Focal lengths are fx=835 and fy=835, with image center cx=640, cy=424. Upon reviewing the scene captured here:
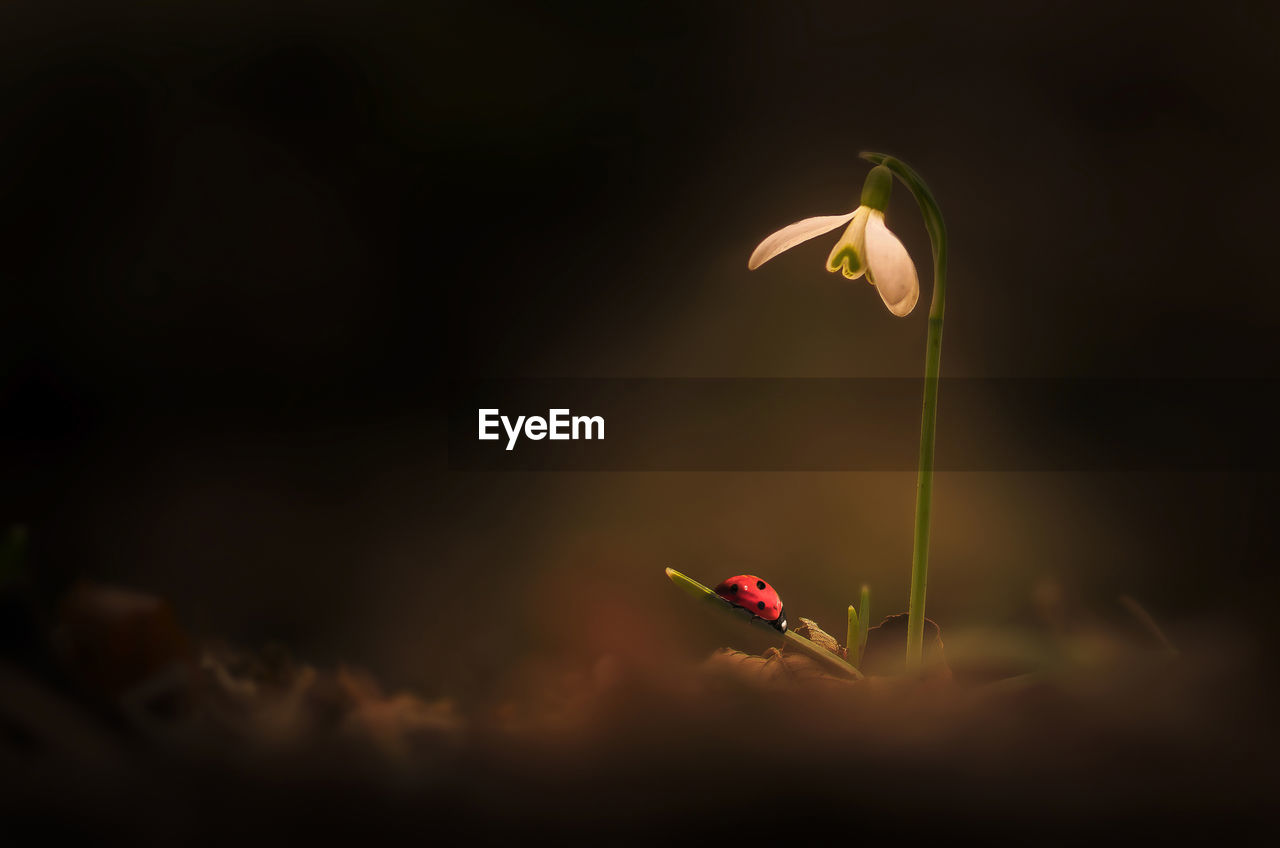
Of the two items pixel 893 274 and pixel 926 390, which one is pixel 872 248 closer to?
pixel 893 274

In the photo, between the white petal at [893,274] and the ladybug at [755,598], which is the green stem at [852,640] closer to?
the ladybug at [755,598]

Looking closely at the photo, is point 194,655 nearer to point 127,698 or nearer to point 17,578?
point 127,698

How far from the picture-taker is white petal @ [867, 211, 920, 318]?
657mm

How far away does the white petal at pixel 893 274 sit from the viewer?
0.66m

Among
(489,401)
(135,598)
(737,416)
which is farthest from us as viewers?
(737,416)

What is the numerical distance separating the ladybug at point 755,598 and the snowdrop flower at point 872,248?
0.27 m

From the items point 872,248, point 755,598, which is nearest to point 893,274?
point 872,248

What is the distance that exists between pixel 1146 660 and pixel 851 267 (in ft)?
1.24

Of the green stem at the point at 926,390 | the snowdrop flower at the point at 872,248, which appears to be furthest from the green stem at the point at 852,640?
the snowdrop flower at the point at 872,248

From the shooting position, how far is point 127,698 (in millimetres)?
539

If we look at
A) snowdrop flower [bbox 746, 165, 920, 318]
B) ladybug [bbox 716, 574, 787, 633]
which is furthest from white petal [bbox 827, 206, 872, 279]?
ladybug [bbox 716, 574, 787, 633]

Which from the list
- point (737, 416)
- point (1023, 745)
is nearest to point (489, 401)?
point (737, 416)

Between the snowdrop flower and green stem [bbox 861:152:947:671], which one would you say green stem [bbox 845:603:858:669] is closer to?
green stem [bbox 861:152:947:671]

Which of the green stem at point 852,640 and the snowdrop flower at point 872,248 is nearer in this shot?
the snowdrop flower at point 872,248
